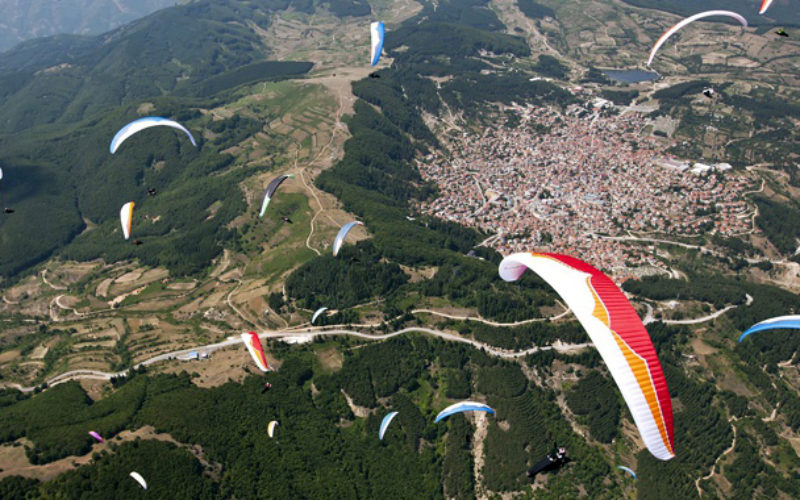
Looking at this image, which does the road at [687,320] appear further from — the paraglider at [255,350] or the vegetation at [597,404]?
the paraglider at [255,350]

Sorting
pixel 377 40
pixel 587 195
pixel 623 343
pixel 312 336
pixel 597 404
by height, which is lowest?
pixel 587 195

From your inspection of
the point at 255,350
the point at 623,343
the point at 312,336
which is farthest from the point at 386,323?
the point at 623,343

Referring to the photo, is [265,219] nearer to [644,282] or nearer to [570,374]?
[570,374]

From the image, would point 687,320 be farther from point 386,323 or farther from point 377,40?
point 377,40

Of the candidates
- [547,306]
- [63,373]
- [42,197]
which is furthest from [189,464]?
[42,197]

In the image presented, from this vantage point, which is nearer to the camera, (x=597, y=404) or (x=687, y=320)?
(x=597, y=404)

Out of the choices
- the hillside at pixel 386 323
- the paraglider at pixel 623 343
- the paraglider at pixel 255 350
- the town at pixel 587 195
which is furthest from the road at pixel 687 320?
the paraglider at pixel 623 343

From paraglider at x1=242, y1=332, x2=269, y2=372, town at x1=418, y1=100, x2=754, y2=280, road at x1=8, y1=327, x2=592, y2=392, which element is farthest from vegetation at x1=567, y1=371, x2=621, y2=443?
paraglider at x1=242, y1=332, x2=269, y2=372
